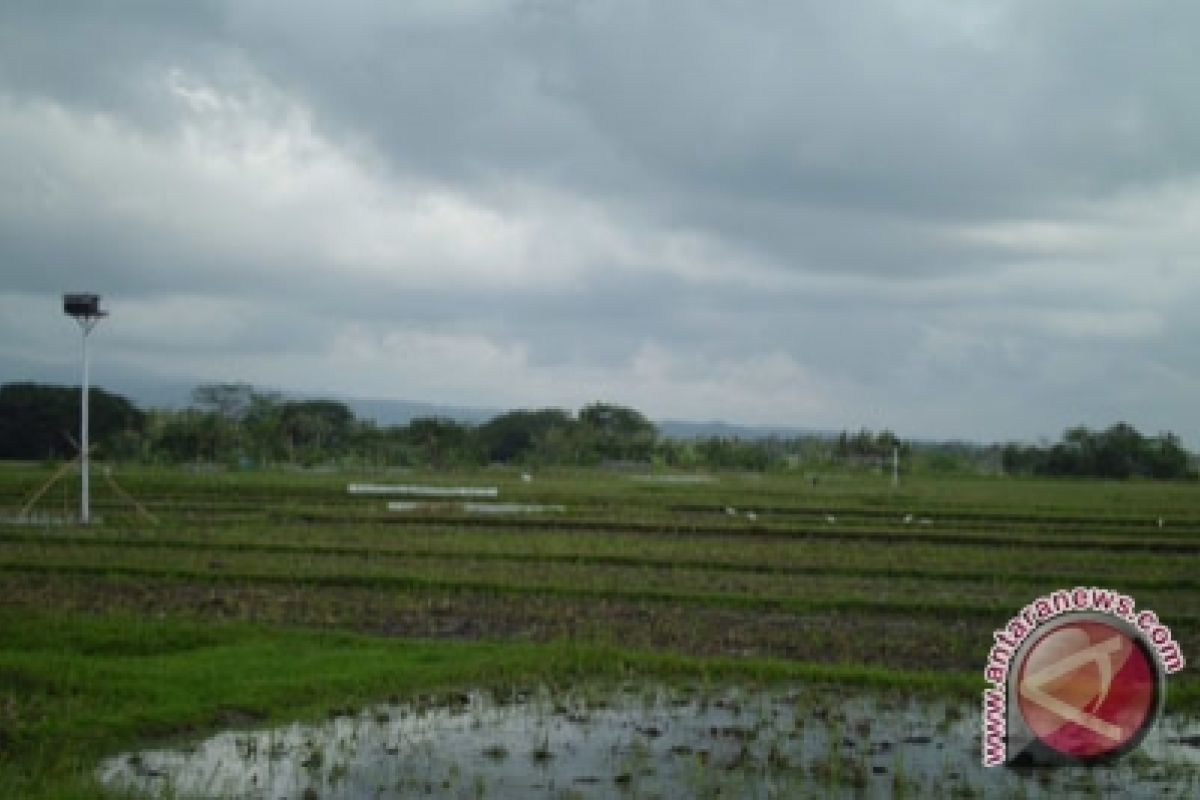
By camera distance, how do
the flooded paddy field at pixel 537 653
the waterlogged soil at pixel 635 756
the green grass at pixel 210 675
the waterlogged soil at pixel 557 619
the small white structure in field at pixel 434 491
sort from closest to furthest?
the waterlogged soil at pixel 635 756 → the flooded paddy field at pixel 537 653 → the green grass at pixel 210 675 → the waterlogged soil at pixel 557 619 → the small white structure in field at pixel 434 491

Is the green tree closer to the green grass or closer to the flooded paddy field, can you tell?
the flooded paddy field

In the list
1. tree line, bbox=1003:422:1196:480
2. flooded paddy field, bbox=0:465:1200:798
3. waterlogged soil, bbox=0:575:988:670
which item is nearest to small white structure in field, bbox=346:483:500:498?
flooded paddy field, bbox=0:465:1200:798

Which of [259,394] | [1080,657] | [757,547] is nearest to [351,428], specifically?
[259,394]

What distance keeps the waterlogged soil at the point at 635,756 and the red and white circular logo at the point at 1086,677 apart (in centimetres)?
126

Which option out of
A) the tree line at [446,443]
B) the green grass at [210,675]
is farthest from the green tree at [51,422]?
the green grass at [210,675]

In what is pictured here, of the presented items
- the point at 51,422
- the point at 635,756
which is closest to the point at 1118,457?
the point at 51,422

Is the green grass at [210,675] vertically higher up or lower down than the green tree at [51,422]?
lower down

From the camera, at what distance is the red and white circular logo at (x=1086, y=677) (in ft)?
16.9

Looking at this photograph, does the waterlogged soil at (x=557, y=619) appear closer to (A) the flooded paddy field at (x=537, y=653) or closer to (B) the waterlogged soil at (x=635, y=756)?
(A) the flooded paddy field at (x=537, y=653)

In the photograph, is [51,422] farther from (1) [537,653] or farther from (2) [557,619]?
(1) [537,653]

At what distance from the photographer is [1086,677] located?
5527mm

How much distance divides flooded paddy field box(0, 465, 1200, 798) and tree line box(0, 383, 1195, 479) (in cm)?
4082

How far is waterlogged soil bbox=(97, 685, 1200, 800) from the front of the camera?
735 centimetres

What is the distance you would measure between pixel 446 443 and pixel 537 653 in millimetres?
63603
